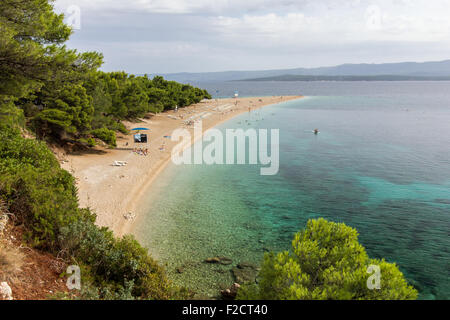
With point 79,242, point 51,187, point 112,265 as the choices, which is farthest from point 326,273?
point 51,187

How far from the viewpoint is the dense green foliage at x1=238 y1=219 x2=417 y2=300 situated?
30.9ft

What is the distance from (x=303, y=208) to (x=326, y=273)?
17788mm

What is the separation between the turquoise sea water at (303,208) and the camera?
19172 millimetres

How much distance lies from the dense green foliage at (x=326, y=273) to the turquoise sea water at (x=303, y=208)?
20.4ft

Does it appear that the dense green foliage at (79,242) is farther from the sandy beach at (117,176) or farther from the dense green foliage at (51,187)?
the sandy beach at (117,176)

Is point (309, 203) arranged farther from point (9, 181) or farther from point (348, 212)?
point (9, 181)

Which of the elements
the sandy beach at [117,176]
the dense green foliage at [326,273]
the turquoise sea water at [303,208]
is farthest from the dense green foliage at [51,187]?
the sandy beach at [117,176]

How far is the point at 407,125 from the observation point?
8019 centimetres

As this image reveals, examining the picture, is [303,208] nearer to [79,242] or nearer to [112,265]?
[112,265]

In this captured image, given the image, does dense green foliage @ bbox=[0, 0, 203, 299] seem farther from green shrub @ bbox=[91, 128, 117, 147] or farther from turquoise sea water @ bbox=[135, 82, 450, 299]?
green shrub @ bbox=[91, 128, 117, 147]

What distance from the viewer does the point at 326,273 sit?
10.3m

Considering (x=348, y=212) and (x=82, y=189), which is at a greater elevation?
(x=82, y=189)
